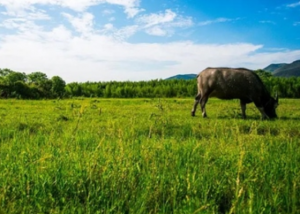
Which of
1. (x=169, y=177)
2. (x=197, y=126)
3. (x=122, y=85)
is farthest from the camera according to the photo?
(x=122, y=85)

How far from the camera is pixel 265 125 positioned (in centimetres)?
951

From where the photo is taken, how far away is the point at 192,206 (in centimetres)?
298

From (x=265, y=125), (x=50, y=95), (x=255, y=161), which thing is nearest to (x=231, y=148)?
(x=255, y=161)

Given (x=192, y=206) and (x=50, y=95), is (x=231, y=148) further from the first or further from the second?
(x=50, y=95)

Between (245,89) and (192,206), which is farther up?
(245,89)

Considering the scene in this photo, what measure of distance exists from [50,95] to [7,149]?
899 inches

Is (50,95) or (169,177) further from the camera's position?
(50,95)

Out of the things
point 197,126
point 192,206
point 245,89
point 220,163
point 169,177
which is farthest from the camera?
point 245,89

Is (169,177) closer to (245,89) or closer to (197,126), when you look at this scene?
(197,126)

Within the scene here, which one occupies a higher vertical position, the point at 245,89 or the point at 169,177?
the point at 245,89

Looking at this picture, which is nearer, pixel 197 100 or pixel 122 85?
pixel 197 100

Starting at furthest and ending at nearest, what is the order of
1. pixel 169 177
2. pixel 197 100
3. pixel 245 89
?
pixel 197 100
pixel 245 89
pixel 169 177

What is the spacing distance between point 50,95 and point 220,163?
24526 mm

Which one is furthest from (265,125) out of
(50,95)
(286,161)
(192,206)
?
(50,95)
